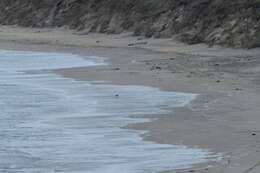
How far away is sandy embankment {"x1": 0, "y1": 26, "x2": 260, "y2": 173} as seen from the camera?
1009cm

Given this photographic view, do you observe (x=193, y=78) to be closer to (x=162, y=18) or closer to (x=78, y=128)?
(x=78, y=128)

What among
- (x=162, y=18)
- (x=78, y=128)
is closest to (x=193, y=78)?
(x=78, y=128)

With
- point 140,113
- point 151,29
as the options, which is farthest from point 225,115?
point 151,29

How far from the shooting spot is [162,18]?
28578 mm

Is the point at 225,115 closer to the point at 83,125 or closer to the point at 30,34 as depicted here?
the point at 83,125

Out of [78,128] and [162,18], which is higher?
[78,128]

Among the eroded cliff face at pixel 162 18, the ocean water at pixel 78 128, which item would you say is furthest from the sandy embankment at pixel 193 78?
the eroded cliff face at pixel 162 18

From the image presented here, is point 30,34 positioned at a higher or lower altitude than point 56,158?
lower

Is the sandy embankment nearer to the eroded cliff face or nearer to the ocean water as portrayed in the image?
the ocean water

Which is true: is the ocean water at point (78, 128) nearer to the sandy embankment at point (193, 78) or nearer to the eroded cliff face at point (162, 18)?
the sandy embankment at point (193, 78)

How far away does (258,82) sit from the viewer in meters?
16.2

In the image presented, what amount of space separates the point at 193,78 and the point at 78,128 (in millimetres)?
6156

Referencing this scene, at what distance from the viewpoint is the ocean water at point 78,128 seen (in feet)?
29.5

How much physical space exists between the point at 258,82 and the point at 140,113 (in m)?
4.13
